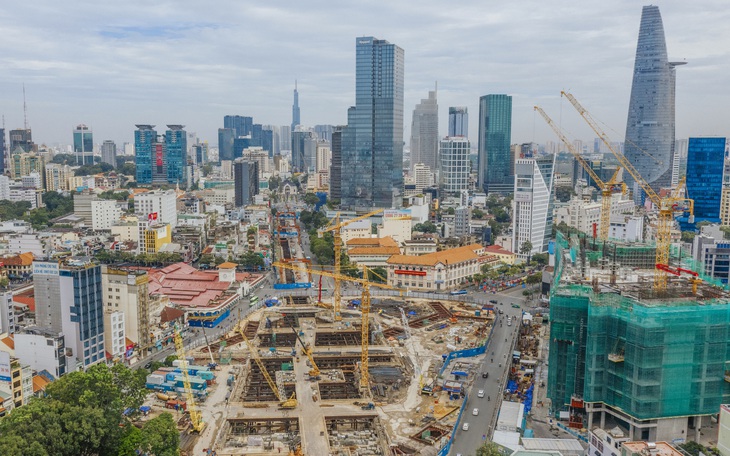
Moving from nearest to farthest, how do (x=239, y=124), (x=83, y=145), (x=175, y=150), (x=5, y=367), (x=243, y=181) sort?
(x=5, y=367), (x=243, y=181), (x=175, y=150), (x=83, y=145), (x=239, y=124)

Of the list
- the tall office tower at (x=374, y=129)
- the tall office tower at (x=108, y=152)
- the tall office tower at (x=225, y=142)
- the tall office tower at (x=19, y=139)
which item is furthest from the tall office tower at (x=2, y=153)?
the tall office tower at (x=374, y=129)

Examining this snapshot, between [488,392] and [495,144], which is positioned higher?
[495,144]

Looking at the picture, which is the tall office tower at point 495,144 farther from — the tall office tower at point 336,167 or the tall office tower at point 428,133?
the tall office tower at point 336,167

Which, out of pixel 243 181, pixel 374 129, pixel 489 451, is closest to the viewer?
pixel 489 451

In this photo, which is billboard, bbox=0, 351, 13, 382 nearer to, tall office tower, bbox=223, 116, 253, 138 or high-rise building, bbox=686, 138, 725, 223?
high-rise building, bbox=686, 138, 725, 223

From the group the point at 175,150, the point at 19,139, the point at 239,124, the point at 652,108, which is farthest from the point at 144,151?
the point at 652,108

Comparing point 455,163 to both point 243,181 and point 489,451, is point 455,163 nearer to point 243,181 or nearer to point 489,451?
point 243,181
